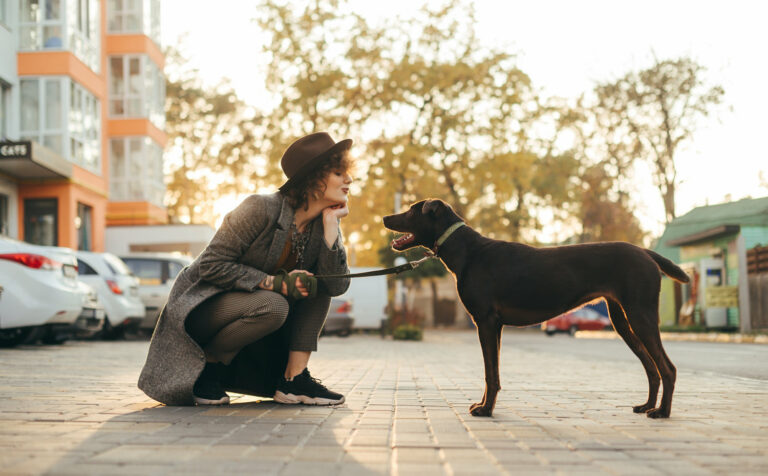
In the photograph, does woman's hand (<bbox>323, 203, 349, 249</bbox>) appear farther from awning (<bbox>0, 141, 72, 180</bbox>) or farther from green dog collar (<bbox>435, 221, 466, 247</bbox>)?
awning (<bbox>0, 141, 72, 180</bbox>)

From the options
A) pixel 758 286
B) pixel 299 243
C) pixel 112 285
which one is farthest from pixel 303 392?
pixel 758 286

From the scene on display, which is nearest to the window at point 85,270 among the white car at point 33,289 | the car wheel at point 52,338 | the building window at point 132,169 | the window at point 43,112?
the car wheel at point 52,338

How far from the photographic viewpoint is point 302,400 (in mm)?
5648

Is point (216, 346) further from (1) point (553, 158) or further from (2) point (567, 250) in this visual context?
(1) point (553, 158)

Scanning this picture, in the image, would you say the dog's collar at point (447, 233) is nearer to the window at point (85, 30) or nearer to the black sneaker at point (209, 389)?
the black sneaker at point (209, 389)

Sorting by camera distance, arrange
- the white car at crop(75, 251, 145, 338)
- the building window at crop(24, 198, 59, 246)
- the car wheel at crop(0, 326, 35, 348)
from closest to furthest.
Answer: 1. the car wheel at crop(0, 326, 35, 348)
2. the white car at crop(75, 251, 145, 338)
3. the building window at crop(24, 198, 59, 246)

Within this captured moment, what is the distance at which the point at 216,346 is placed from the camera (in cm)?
550

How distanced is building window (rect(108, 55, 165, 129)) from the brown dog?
102 ft

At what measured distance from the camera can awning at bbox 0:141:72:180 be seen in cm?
2138

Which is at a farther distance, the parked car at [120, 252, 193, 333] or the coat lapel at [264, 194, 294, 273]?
the parked car at [120, 252, 193, 333]

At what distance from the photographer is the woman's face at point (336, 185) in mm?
5555

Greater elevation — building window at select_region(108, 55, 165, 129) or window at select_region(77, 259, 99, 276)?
building window at select_region(108, 55, 165, 129)

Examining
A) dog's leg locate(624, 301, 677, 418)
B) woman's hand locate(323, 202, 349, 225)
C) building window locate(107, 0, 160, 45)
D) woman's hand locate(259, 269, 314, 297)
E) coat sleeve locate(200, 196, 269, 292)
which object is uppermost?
building window locate(107, 0, 160, 45)

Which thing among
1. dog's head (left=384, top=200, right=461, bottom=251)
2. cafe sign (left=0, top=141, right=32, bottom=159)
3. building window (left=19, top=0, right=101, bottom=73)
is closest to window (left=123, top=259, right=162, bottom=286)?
cafe sign (left=0, top=141, right=32, bottom=159)
